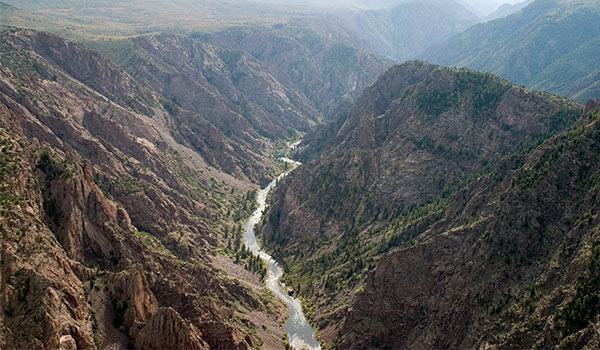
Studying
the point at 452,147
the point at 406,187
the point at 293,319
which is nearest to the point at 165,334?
the point at 293,319

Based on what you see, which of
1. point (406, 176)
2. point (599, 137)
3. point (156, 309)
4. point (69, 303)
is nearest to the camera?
point (69, 303)

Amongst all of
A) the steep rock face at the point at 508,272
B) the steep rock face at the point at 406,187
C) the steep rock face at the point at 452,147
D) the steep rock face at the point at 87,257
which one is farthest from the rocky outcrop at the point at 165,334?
the steep rock face at the point at 452,147

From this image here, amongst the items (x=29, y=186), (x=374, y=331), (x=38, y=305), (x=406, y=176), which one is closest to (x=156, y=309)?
(x=38, y=305)

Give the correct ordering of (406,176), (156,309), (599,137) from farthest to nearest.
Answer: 1. (406,176)
2. (599,137)
3. (156,309)

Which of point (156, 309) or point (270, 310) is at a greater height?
point (156, 309)

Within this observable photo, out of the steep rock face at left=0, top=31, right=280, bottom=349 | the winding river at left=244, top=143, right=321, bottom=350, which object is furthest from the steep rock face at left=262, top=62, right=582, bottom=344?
the steep rock face at left=0, top=31, right=280, bottom=349

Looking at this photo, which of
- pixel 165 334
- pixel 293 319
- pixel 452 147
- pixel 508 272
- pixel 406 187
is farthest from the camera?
pixel 452 147

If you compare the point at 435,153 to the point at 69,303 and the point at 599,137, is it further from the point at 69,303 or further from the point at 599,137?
the point at 69,303

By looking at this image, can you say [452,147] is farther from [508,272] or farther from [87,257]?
[87,257]
